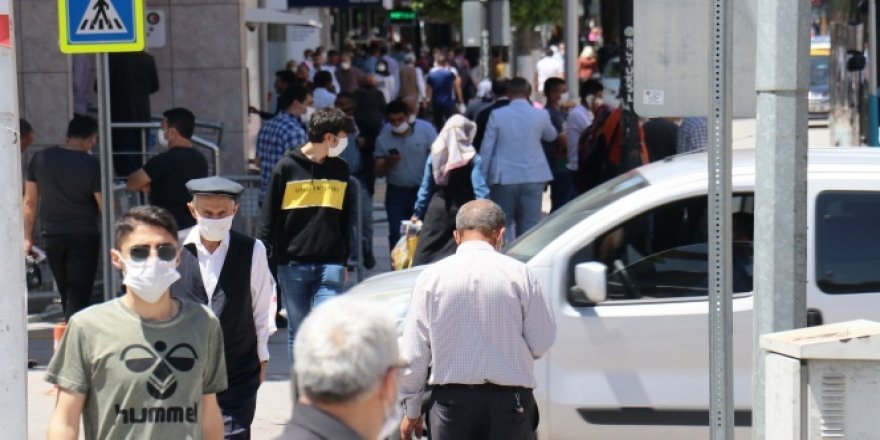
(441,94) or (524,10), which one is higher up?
(524,10)

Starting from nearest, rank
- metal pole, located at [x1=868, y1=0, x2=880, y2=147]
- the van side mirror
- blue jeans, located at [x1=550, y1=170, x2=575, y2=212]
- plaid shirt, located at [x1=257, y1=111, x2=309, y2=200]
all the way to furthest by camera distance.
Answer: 1. the van side mirror
2. plaid shirt, located at [x1=257, y1=111, x2=309, y2=200]
3. blue jeans, located at [x1=550, y1=170, x2=575, y2=212]
4. metal pole, located at [x1=868, y1=0, x2=880, y2=147]

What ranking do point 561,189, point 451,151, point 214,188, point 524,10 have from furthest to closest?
point 524,10
point 561,189
point 451,151
point 214,188

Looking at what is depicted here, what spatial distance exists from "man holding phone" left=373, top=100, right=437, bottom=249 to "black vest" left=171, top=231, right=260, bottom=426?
23.8 feet

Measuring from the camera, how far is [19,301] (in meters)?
6.14

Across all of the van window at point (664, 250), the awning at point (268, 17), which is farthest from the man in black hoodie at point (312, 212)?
Result: the awning at point (268, 17)

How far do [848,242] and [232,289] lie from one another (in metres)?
2.97

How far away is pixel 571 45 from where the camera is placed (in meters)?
24.4

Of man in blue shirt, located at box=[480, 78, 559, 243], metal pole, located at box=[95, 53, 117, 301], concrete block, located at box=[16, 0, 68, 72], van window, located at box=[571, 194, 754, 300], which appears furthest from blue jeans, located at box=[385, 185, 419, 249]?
van window, located at box=[571, 194, 754, 300]

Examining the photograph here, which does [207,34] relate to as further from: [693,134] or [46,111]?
[693,134]

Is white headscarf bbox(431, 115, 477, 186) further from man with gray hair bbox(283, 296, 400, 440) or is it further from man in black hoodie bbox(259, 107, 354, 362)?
man with gray hair bbox(283, 296, 400, 440)

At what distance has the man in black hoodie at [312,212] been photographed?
903 cm

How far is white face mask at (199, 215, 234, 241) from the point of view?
6172 mm

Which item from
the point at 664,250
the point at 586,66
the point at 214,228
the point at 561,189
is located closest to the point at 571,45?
the point at 561,189

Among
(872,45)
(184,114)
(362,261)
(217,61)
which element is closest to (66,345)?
(184,114)
